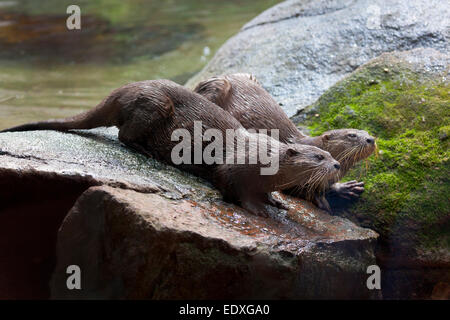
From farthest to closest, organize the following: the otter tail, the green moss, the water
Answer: the water, the otter tail, the green moss

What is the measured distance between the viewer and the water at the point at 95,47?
572cm

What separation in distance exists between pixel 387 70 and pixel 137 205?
230 cm

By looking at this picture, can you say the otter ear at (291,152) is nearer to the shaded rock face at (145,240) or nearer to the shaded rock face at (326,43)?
the shaded rock face at (145,240)

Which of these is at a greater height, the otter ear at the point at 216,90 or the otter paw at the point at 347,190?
the otter ear at the point at 216,90

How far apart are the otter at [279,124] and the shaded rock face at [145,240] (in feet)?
1.41

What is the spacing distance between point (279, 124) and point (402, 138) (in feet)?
2.49

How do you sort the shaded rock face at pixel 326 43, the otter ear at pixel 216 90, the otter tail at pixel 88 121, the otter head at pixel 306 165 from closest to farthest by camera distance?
the otter head at pixel 306 165
the otter tail at pixel 88 121
the otter ear at pixel 216 90
the shaded rock face at pixel 326 43

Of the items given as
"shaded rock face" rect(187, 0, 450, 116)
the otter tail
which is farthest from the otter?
"shaded rock face" rect(187, 0, 450, 116)

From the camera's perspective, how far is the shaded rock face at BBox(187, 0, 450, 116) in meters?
4.39

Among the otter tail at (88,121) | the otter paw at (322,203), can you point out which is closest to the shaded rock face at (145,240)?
the otter paw at (322,203)

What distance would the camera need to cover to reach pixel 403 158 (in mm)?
3127

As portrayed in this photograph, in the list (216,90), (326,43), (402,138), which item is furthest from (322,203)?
(326,43)

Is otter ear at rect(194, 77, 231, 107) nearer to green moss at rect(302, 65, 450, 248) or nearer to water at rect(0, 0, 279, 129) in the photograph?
green moss at rect(302, 65, 450, 248)

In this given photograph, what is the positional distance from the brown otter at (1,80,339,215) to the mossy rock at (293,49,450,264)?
17.1 inches
